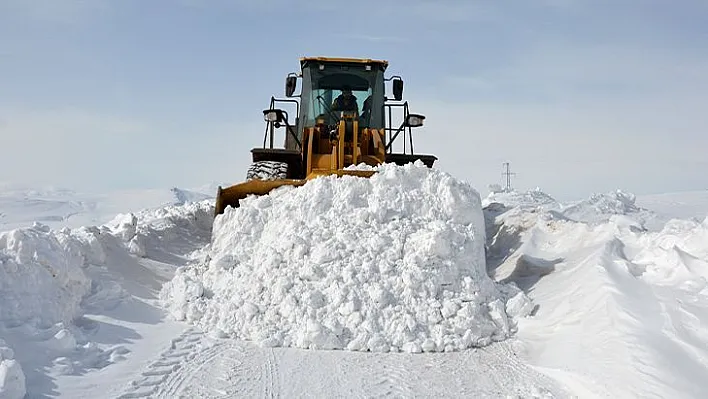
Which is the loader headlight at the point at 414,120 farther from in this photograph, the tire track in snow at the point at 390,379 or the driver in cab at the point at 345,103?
the tire track in snow at the point at 390,379

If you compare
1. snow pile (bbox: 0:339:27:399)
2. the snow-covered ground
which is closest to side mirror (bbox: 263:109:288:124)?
the snow-covered ground

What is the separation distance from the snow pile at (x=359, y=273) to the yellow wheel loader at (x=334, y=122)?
1.88 m

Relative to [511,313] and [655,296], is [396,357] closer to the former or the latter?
[511,313]

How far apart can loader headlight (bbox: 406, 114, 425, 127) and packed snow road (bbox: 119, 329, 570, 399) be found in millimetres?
4838

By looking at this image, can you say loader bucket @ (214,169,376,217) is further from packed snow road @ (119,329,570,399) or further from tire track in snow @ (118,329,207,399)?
packed snow road @ (119,329,570,399)

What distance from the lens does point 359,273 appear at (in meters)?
5.40

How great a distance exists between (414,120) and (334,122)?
1171 millimetres

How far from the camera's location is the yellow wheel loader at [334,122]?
8695 millimetres

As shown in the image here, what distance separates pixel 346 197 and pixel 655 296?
9.36ft

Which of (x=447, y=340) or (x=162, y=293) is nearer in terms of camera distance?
(x=447, y=340)

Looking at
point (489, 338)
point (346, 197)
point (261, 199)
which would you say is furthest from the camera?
point (261, 199)

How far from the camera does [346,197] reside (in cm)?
638

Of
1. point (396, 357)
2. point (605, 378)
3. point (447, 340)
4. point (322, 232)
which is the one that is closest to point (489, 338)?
point (447, 340)

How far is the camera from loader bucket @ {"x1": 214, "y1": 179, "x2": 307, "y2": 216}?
24.6 feet
